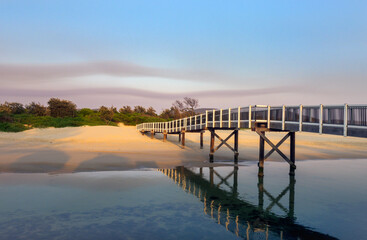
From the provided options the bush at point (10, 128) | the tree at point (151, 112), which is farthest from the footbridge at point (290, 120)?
the tree at point (151, 112)

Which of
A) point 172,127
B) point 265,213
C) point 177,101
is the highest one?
point 177,101

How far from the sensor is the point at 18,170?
19.7 metres

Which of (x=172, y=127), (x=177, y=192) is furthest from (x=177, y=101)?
(x=177, y=192)

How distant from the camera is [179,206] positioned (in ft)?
42.6

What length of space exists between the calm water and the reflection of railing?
3.02 metres

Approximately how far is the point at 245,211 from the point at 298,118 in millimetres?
6542

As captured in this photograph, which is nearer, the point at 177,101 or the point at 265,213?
the point at 265,213

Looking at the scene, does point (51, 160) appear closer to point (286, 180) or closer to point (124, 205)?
point (124, 205)

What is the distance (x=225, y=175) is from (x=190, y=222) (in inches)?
383

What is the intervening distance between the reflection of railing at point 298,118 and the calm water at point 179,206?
9.90 ft

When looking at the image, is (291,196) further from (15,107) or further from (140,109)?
(140,109)

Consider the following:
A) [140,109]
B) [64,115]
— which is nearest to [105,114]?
[64,115]

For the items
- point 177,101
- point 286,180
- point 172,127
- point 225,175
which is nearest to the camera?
point 286,180

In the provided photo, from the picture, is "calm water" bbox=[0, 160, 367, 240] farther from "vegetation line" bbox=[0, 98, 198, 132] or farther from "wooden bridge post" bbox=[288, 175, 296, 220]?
"vegetation line" bbox=[0, 98, 198, 132]
